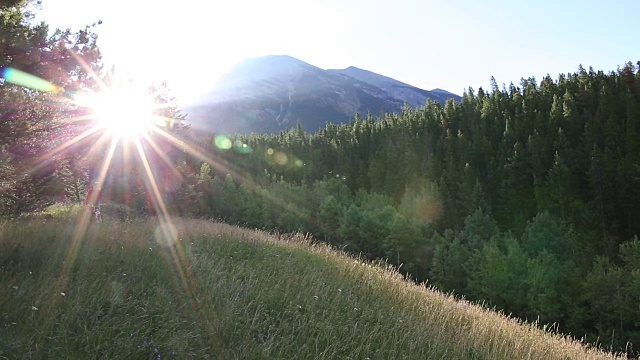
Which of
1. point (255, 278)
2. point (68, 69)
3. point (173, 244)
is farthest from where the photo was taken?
point (68, 69)

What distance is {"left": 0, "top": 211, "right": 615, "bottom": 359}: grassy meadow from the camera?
4137mm

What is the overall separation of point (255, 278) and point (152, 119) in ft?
74.6

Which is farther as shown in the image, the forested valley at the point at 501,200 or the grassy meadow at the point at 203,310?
the forested valley at the point at 501,200

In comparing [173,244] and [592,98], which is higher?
[592,98]

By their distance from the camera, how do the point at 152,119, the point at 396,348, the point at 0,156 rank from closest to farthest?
the point at 396,348, the point at 0,156, the point at 152,119

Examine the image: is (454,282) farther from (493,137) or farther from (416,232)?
(493,137)

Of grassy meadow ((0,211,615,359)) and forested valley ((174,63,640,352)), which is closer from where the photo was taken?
grassy meadow ((0,211,615,359))

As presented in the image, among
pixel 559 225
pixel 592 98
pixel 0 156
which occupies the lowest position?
pixel 559 225

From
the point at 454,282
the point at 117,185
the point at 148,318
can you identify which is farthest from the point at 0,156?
the point at 454,282

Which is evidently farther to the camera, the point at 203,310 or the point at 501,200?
the point at 501,200

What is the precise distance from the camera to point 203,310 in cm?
508

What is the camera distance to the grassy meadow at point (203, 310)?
4137 mm

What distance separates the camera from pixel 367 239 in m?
55.3

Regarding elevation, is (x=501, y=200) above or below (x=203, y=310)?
below
